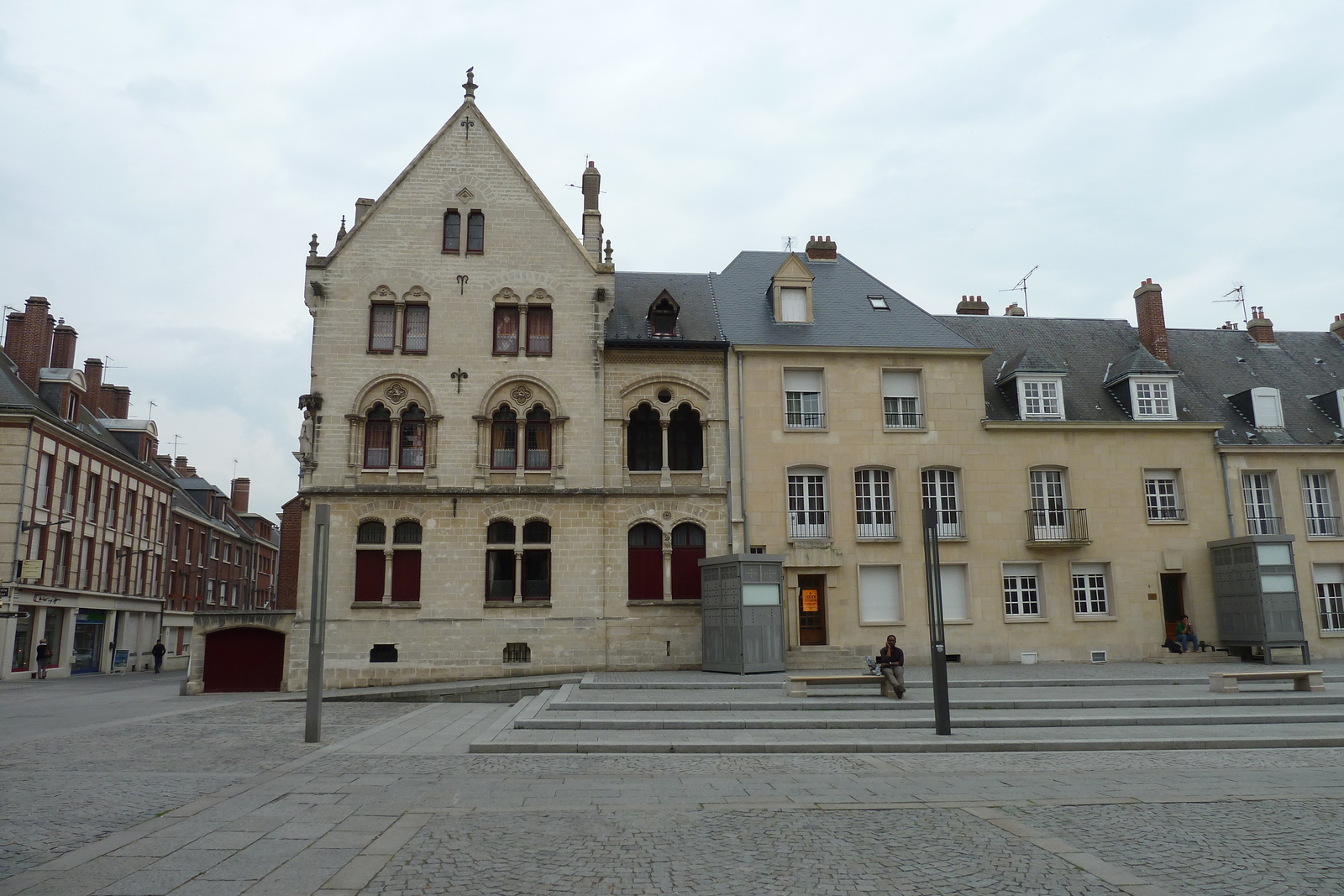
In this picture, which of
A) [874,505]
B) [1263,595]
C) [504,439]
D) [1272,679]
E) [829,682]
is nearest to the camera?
[1272,679]

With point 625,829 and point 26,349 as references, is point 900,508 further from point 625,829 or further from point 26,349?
point 26,349

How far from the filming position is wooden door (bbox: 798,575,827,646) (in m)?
26.4

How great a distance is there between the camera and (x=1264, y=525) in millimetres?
28328

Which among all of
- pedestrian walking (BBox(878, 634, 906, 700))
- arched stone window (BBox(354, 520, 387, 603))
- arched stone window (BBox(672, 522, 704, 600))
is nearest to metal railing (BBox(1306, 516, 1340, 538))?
pedestrian walking (BBox(878, 634, 906, 700))

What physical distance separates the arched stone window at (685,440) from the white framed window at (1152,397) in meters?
13.6

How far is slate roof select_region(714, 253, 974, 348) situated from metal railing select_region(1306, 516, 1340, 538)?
11.8m

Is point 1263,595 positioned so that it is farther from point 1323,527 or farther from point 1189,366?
point 1189,366

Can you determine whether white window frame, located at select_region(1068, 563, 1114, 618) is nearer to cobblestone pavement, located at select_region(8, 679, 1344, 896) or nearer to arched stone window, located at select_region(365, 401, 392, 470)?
cobblestone pavement, located at select_region(8, 679, 1344, 896)

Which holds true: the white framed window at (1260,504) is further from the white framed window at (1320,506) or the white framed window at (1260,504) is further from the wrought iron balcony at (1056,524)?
the wrought iron balcony at (1056,524)

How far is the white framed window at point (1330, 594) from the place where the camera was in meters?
27.7

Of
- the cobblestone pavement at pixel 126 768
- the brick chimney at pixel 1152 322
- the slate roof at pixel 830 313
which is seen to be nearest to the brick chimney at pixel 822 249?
the slate roof at pixel 830 313

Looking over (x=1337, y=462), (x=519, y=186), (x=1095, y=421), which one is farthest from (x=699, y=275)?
(x=1337, y=462)

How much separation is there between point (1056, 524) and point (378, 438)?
64.7 feet

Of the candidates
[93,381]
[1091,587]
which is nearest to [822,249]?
[1091,587]
